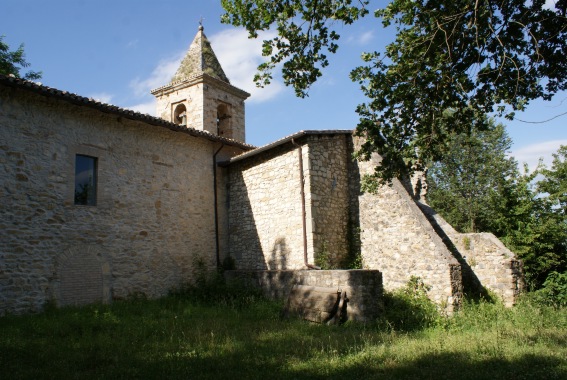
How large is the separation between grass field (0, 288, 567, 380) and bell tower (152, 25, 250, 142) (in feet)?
33.4

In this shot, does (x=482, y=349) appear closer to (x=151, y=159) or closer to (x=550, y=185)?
(x=151, y=159)

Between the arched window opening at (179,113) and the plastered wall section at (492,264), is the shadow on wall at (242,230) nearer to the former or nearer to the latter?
the arched window opening at (179,113)

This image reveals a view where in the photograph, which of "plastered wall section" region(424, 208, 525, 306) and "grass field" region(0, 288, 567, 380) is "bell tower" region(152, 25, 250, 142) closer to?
"grass field" region(0, 288, 567, 380)

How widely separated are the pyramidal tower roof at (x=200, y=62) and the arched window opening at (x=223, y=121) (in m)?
1.27

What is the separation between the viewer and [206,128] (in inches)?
693

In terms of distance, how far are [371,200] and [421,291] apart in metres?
3.10

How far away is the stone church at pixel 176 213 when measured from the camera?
9664 mm

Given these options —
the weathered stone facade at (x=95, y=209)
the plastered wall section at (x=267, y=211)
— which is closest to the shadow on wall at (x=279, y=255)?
the plastered wall section at (x=267, y=211)

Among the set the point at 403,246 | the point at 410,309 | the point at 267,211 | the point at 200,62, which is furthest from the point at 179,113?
the point at 410,309

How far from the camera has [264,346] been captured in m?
6.64

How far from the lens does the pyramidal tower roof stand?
60.7ft

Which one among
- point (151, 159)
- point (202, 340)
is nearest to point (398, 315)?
point (202, 340)

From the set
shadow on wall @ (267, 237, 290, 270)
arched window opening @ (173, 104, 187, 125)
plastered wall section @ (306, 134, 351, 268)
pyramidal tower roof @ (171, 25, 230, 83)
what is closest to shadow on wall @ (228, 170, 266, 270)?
shadow on wall @ (267, 237, 290, 270)

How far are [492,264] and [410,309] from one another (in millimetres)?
3035
